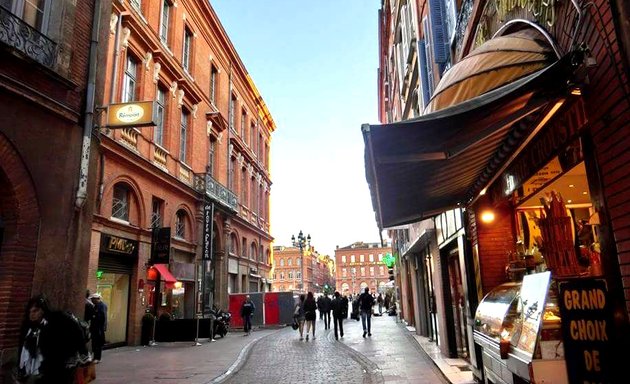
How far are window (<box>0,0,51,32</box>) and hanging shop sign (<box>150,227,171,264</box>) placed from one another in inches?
380

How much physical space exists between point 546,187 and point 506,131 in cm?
162

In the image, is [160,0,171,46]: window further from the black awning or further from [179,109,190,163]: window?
the black awning

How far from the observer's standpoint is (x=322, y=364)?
11336 millimetres

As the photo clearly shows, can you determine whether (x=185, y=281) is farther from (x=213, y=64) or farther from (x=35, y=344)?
(x=35, y=344)

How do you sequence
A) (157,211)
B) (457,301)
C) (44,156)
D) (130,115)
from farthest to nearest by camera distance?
(157,211)
(457,301)
(130,115)
(44,156)

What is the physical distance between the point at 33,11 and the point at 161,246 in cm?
1014

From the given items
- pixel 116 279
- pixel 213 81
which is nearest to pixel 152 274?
pixel 116 279

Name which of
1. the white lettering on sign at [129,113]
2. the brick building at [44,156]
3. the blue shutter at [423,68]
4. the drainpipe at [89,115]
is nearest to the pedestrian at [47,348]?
the brick building at [44,156]

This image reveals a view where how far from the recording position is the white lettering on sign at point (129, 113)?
35.3 ft

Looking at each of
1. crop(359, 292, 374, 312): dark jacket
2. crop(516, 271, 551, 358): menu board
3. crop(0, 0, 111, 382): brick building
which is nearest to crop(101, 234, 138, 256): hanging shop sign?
crop(0, 0, 111, 382): brick building

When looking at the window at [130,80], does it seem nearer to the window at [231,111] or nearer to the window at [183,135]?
the window at [183,135]

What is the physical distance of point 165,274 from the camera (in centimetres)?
1836

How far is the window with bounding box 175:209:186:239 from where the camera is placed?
21344 millimetres

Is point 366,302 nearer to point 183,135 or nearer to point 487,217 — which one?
point 487,217
